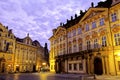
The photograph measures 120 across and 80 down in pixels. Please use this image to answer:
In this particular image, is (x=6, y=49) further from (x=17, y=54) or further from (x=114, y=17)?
(x=114, y=17)

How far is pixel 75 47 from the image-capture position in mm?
37344

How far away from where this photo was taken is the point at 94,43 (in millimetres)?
31156

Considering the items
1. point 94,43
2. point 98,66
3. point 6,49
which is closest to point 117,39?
point 94,43

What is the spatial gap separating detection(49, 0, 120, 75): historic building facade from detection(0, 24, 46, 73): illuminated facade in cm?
2220

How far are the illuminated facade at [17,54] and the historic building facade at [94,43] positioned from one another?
22.2 meters

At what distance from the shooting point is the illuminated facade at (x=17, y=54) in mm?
53237

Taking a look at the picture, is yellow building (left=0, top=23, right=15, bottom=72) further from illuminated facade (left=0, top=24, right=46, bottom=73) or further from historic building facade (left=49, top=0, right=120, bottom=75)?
historic building facade (left=49, top=0, right=120, bottom=75)

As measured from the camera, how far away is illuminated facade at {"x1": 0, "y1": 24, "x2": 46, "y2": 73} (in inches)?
2096

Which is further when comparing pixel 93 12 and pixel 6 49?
pixel 6 49

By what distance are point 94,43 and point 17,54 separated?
1462 inches

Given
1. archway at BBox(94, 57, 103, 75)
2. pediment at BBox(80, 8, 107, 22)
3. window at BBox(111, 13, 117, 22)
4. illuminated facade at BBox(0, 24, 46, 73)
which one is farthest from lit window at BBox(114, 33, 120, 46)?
illuminated facade at BBox(0, 24, 46, 73)

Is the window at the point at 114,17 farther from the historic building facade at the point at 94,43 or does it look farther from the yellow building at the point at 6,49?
the yellow building at the point at 6,49

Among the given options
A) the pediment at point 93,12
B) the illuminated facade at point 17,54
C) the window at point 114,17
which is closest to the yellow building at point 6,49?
the illuminated facade at point 17,54

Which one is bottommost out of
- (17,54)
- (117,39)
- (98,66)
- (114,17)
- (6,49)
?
(98,66)
